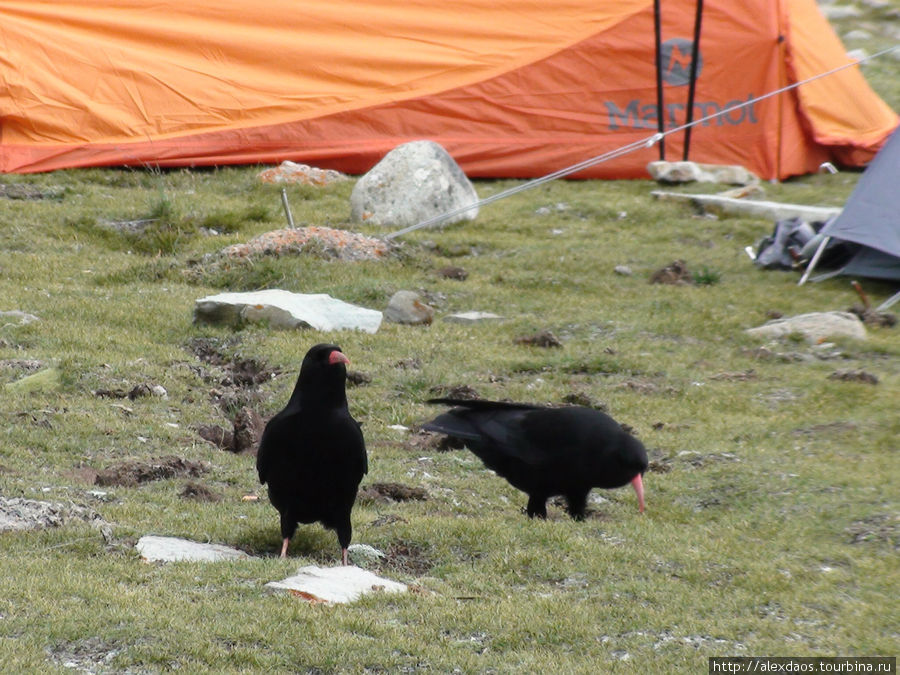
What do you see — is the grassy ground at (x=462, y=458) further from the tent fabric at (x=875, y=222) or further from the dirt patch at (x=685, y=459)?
the tent fabric at (x=875, y=222)

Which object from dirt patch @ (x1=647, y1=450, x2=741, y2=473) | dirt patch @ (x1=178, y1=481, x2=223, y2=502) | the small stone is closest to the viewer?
dirt patch @ (x1=178, y1=481, x2=223, y2=502)

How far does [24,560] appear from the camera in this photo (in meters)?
4.62

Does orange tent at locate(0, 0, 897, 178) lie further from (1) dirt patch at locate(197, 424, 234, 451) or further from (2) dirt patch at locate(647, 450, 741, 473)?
(2) dirt patch at locate(647, 450, 741, 473)

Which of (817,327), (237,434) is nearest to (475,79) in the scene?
(817,327)

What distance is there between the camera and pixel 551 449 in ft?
18.9

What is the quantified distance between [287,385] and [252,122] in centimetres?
762

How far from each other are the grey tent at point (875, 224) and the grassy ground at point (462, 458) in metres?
0.28

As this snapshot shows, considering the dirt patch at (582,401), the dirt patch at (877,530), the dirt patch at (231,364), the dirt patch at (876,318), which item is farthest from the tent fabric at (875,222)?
the dirt patch at (231,364)

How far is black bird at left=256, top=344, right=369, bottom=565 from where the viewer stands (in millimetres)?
5047

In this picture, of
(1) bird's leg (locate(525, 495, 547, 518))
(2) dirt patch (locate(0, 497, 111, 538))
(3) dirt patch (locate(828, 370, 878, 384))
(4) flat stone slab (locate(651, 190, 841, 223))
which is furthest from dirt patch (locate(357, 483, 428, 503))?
(4) flat stone slab (locate(651, 190, 841, 223))

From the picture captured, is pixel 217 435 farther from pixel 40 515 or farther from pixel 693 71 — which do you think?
pixel 693 71

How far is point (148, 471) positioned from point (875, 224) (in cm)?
713

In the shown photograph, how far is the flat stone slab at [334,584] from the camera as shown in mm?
4449

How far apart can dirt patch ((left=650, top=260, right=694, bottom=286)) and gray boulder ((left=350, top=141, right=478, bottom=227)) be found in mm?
2540
